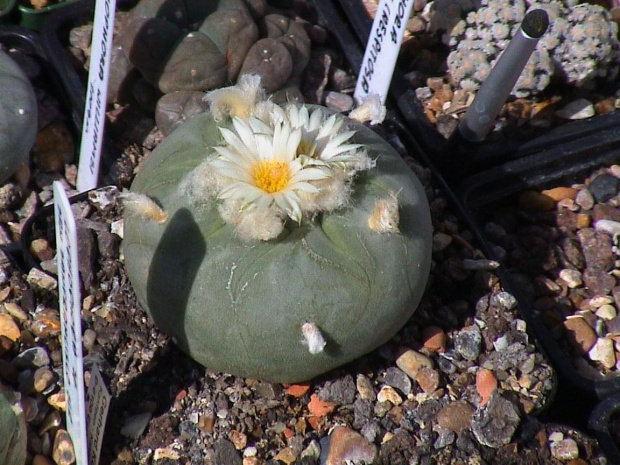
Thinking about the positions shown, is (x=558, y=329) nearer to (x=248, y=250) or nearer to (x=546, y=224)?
(x=546, y=224)

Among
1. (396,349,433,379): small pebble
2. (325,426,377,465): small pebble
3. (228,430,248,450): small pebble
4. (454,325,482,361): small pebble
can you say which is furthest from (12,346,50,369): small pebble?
(454,325,482,361): small pebble

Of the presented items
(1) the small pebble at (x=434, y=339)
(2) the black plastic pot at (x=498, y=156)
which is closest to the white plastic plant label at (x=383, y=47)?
(2) the black plastic pot at (x=498, y=156)

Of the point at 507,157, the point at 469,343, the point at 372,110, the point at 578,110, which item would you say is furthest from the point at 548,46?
the point at 469,343

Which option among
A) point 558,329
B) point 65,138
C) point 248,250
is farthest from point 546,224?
point 65,138

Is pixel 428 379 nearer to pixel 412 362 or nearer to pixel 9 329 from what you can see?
pixel 412 362

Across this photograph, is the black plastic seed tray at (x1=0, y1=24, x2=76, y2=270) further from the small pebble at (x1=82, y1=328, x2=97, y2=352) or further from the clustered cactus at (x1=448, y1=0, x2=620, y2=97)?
the clustered cactus at (x1=448, y1=0, x2=620, y2=97)

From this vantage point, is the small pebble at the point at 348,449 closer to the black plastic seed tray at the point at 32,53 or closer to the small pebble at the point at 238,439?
the small pebble at the point at 238,439
